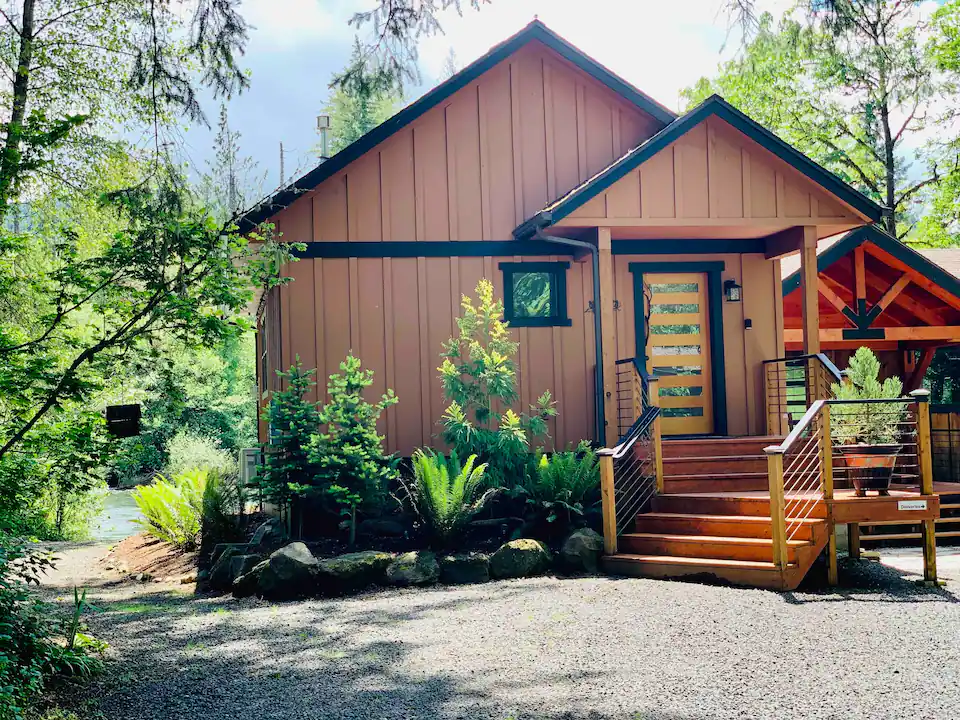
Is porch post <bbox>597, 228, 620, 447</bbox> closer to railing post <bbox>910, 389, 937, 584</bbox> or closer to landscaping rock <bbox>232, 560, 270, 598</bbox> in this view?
railing post <bbox>910, 389, 937, 584</bbox>

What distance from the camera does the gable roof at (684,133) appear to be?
9906 mm

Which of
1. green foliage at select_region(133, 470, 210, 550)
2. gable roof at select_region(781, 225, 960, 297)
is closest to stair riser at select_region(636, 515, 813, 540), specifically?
green foliage at select_region(133, 470, 210, 550)

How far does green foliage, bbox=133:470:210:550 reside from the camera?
457 inches

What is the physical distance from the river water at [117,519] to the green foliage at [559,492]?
801 centimetres

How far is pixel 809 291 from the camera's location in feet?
35.3

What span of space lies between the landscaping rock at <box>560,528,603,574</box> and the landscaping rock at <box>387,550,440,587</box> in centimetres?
127

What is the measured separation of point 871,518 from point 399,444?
547 centimetres

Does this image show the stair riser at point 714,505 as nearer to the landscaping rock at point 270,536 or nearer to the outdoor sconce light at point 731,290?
the outdoor sconce light at point 731,290

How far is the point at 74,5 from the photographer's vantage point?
13.7m

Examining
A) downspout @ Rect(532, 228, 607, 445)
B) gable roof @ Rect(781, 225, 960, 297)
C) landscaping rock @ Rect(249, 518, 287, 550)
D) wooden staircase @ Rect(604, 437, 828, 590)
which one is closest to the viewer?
wooden staircase @ Rect(604, 437, 828, 590)

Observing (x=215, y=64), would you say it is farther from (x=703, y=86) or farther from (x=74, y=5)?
(x=703, y=86)

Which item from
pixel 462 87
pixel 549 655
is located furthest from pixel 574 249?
pixel 549 655

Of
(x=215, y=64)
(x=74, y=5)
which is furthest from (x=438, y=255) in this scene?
(x=74, y=5)

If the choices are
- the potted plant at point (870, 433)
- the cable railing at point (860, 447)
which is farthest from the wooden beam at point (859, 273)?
the cable railing at point (860, 447)
